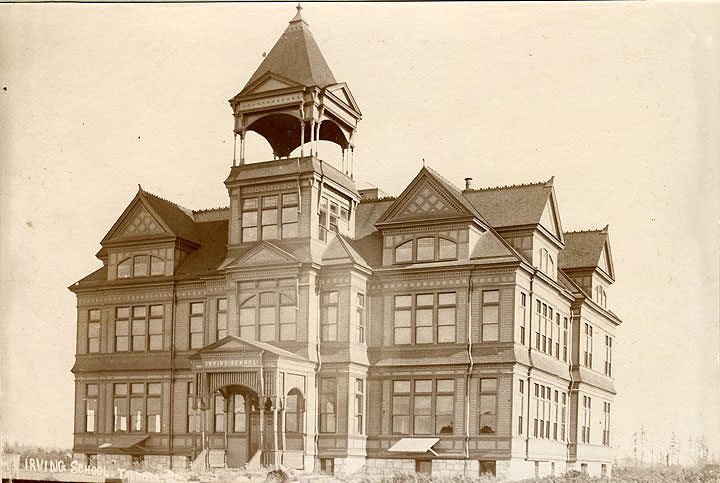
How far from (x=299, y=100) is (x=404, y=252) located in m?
3.70

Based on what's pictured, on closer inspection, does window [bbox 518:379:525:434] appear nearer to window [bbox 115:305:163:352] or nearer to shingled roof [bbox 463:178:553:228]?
shingled roof [bbox 463:178:553:228]

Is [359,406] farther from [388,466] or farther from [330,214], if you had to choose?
[330,214]

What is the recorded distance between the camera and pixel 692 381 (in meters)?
17.2

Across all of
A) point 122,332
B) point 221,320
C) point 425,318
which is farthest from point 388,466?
point 122,332

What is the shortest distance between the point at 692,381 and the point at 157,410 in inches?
446

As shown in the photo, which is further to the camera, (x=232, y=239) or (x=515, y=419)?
(x=232, y=239)

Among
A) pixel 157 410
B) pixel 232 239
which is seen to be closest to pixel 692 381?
pixel 232 239

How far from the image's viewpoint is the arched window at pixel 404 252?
65.4 ft

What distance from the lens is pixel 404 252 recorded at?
786 inches

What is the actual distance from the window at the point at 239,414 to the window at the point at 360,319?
298cm

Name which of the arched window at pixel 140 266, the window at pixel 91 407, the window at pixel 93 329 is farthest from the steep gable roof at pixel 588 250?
the window at pixel 91 407

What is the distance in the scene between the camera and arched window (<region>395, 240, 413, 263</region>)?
1992cm

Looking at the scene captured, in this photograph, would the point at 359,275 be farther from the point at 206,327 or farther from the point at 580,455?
the point at 580,455

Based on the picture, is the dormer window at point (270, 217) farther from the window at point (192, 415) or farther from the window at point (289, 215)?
the window at point (192, 415)
